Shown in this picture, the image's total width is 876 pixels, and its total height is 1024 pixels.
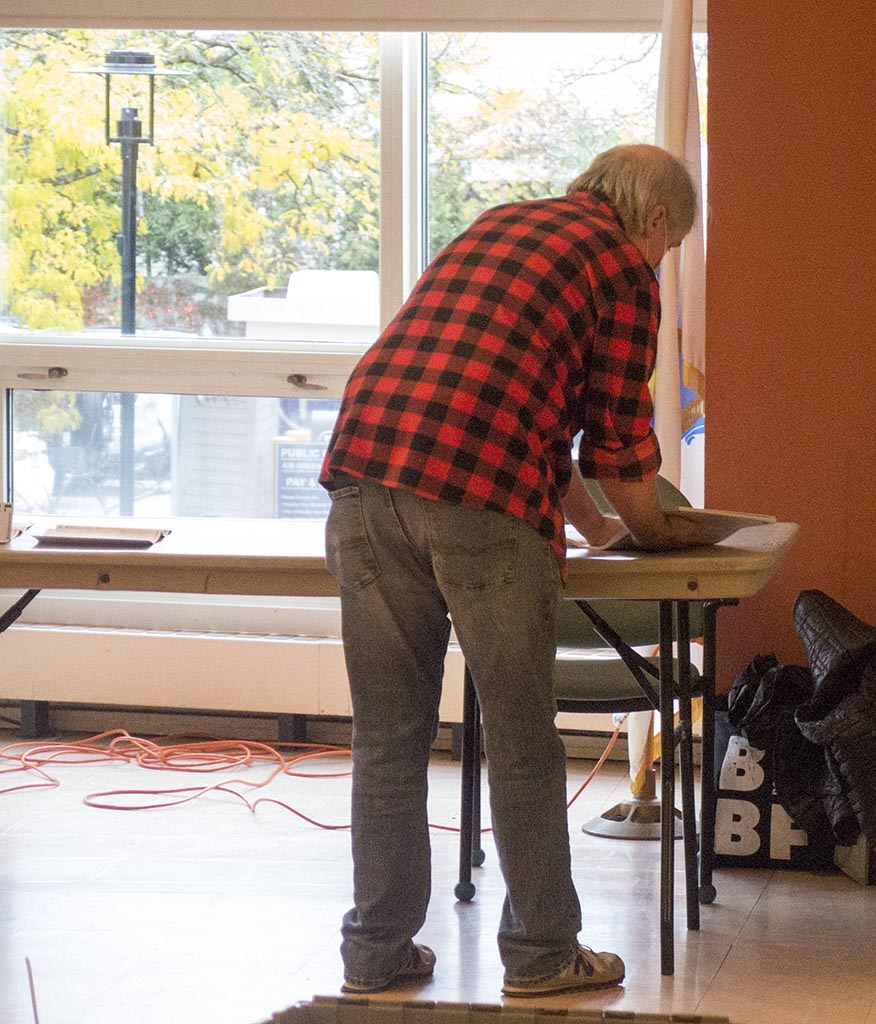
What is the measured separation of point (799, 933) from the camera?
2.60 metres

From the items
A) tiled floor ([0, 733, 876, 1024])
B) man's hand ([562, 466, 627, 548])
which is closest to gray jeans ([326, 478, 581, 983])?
tiled floor ([0, 733, 876, 1024])

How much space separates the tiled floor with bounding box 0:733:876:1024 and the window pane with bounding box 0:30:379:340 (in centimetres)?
146

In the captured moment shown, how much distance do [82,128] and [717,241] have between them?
6.18 feet

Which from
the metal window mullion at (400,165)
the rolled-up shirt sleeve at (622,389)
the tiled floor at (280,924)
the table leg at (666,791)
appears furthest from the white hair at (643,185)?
the metal window mullion at (400,165)

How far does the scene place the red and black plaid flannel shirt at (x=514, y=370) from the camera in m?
2.03

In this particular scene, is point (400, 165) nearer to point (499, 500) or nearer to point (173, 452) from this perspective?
point (173, 452)

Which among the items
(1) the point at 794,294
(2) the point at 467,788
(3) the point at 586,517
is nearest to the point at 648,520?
(3) the point at 586,517

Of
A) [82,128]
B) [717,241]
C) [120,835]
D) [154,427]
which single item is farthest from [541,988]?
[82,128]

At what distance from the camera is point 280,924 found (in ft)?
8.50

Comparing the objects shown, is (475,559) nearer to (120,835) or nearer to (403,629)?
(403,629)

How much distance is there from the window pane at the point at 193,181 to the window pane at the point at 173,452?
22 cm

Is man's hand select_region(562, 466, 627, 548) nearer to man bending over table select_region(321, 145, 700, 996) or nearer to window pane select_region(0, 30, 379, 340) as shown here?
man bending over table select_region(321, 145, 700, 996)

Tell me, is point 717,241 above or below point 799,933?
above

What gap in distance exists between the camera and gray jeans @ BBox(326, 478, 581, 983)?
6.83 feet
